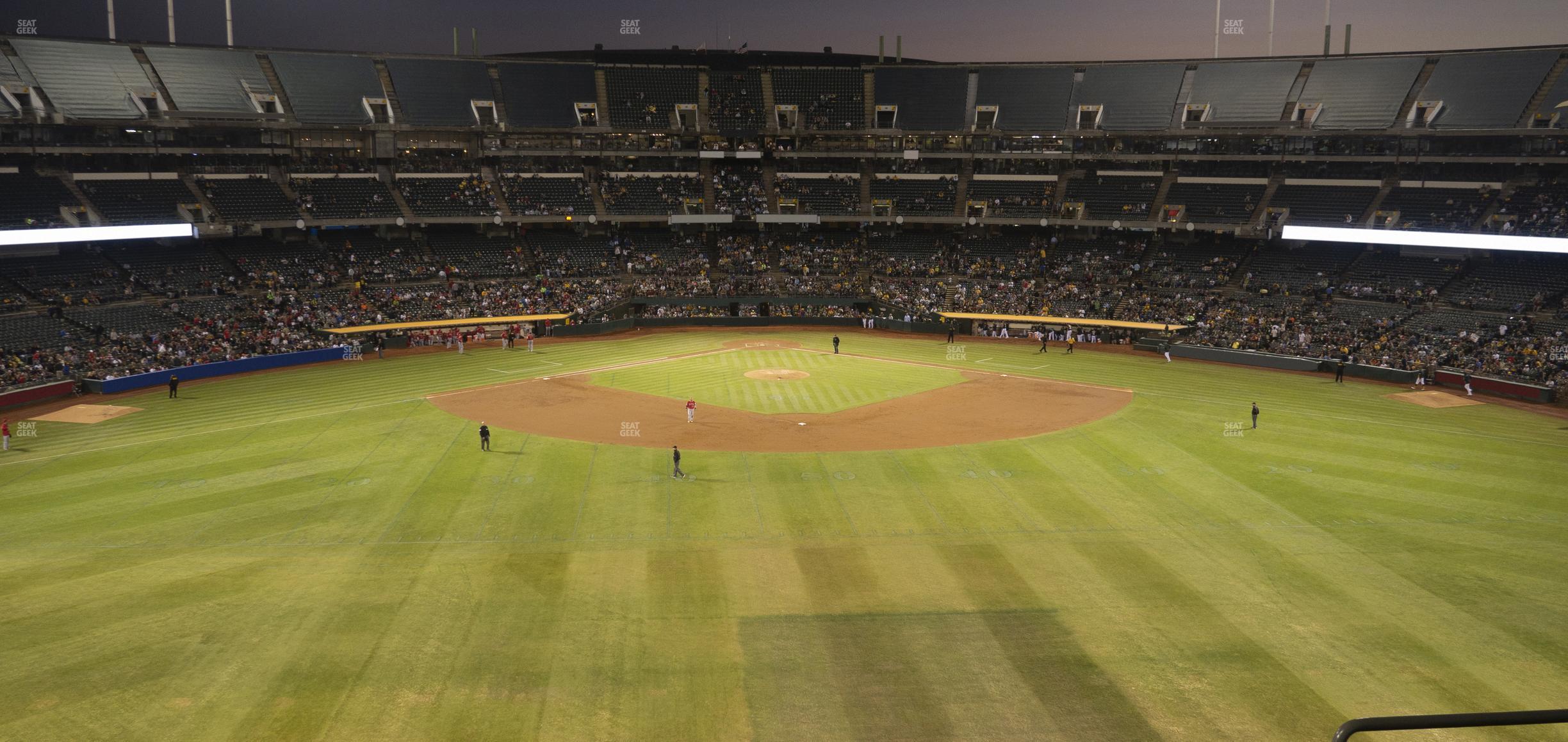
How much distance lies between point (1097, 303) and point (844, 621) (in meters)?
51.6

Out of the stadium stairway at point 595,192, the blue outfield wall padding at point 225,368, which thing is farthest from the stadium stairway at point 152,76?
the stadium stairway at point 595,192

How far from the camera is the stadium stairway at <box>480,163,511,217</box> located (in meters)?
72.4

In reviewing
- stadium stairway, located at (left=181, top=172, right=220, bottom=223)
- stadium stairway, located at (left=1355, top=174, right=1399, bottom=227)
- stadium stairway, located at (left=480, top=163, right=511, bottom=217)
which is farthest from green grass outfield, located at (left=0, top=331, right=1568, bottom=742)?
stadium stairway, located at (left=480, top=163, right=511, bottom=217)

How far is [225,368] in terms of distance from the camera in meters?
49.1

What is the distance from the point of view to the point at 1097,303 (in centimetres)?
6544

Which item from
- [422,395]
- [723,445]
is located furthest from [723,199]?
[723,445]

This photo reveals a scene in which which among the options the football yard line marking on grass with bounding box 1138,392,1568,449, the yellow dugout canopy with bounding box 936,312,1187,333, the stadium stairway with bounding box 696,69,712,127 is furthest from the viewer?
the stadium stairway with bounding box 696,69,712,127

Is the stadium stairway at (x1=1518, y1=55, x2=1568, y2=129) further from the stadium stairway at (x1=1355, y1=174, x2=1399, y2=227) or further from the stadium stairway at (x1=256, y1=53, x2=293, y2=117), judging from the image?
the stadium stairway at (x1=256, y1=53, x2=293, y2=117)

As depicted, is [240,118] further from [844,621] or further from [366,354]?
[844,621]

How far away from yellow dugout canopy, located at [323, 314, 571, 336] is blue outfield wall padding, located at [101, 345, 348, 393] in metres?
2.38

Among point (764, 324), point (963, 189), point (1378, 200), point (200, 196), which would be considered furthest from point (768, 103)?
point (1378, 200)

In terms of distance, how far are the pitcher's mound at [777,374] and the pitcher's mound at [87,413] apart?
3022cm

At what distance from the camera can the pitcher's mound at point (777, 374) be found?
49000 mm

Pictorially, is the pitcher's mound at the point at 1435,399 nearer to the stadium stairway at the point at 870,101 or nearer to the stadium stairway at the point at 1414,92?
the stadium stairway at the point at 1414,92
